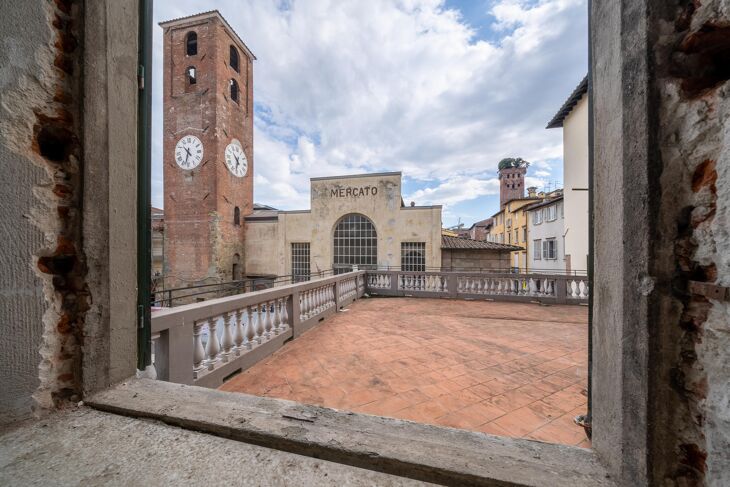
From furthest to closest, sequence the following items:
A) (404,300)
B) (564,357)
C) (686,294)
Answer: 1. (404,300)
2. (564,357)
3. (686,294)

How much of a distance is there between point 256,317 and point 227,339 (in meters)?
0.55

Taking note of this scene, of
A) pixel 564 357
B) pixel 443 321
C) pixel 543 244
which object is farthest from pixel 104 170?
pixel 543 244

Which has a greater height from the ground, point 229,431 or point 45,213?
point 45,213

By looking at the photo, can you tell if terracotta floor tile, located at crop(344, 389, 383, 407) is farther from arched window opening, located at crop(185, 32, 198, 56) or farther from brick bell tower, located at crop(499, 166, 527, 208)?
brick bell tower, located at crop(499, 166, 527, 208)

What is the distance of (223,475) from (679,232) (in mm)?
1815

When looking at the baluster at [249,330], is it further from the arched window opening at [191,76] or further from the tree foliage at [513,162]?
the tree foliage at [513,162]

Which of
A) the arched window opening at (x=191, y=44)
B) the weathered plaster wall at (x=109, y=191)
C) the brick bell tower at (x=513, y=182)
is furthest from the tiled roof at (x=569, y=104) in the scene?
the brick bell tower at (x=513, y=182)

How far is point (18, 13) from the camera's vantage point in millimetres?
1346

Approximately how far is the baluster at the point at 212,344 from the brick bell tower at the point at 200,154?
1347cm

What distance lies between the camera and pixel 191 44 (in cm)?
1620

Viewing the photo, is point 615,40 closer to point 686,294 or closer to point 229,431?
point 686,294

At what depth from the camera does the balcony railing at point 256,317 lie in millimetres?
2445

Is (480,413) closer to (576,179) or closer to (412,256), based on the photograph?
(412,256)

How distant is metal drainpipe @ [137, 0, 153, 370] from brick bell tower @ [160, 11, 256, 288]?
569 inches
